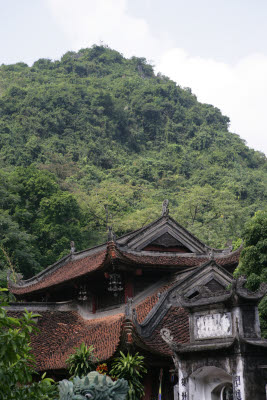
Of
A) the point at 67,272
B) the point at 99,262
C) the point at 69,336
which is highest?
the point at 67,272

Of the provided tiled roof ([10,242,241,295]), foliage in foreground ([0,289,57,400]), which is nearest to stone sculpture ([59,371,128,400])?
foliage in foreground ([0,289,57,400])

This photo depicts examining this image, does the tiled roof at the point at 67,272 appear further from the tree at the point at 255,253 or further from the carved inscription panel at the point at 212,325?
the carved inscription panel at the point at 212,325

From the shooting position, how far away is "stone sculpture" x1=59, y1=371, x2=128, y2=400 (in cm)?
859

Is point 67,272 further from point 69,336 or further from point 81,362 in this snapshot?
point 81,362

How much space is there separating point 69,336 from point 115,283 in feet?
8.60

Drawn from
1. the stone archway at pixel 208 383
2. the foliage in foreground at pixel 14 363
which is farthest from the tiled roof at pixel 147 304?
the foliage in foreground at pixel 14 363

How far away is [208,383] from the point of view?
12.1 m

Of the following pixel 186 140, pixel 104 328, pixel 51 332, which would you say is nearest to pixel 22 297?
pixel 51 332

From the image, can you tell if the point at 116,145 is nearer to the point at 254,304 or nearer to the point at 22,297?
the point at 22,297

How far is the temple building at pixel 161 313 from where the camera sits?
437 inches

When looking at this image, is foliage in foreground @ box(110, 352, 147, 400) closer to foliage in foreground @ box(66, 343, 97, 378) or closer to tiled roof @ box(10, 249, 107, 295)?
foliage in foreground @ box(66, 343, 97, 378)

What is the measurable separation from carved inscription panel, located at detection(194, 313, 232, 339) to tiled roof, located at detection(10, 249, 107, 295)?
599cm

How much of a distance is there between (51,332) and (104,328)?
7.77ft

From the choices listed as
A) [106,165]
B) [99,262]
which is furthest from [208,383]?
[106,165]
